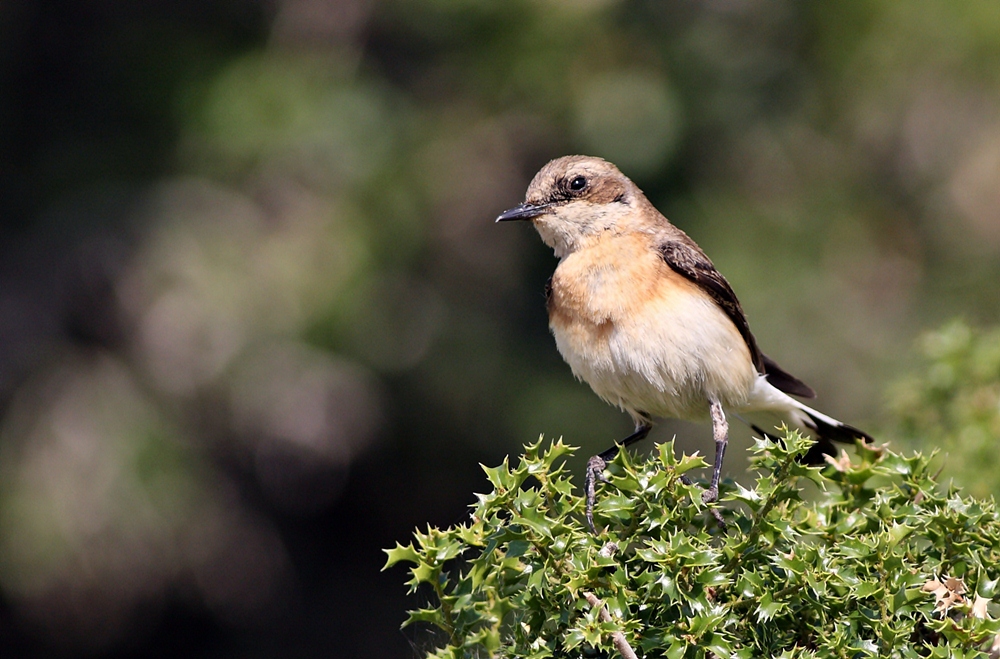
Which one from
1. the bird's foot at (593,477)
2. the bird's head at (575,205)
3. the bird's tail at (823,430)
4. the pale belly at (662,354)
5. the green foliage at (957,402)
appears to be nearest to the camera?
the bird's foot at (593,477)

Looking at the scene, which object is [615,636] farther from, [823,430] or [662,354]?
[823,430]

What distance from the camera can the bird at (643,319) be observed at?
491cm

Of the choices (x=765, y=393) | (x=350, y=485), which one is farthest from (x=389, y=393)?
(x=765, y=393)

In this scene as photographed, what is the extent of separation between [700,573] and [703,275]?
2484 millimetres

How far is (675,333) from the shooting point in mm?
4934

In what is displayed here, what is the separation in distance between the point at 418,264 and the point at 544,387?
6.31 ft

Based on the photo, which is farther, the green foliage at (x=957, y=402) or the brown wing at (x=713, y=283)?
the brown wing at (x=713, y=283)

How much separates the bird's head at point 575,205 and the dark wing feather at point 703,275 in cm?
24

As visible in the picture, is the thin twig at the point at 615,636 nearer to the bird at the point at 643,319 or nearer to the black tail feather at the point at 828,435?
the bird at the point at 643,319

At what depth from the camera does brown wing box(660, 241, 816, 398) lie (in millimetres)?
5211

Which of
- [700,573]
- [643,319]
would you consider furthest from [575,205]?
[700,573]

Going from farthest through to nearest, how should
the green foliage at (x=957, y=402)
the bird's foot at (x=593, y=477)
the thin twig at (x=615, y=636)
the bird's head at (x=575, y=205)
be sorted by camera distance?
the bird's head at (x=575, y=205) → the green foliage at (x=957, y=402) → the bird's foot at (x=593, y=477) → the thin twig at (x=615, y=636)

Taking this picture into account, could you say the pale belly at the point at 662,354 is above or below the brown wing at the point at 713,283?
below

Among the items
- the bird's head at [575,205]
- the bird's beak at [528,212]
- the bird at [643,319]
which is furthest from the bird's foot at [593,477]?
the bird's beak at [528,212]
